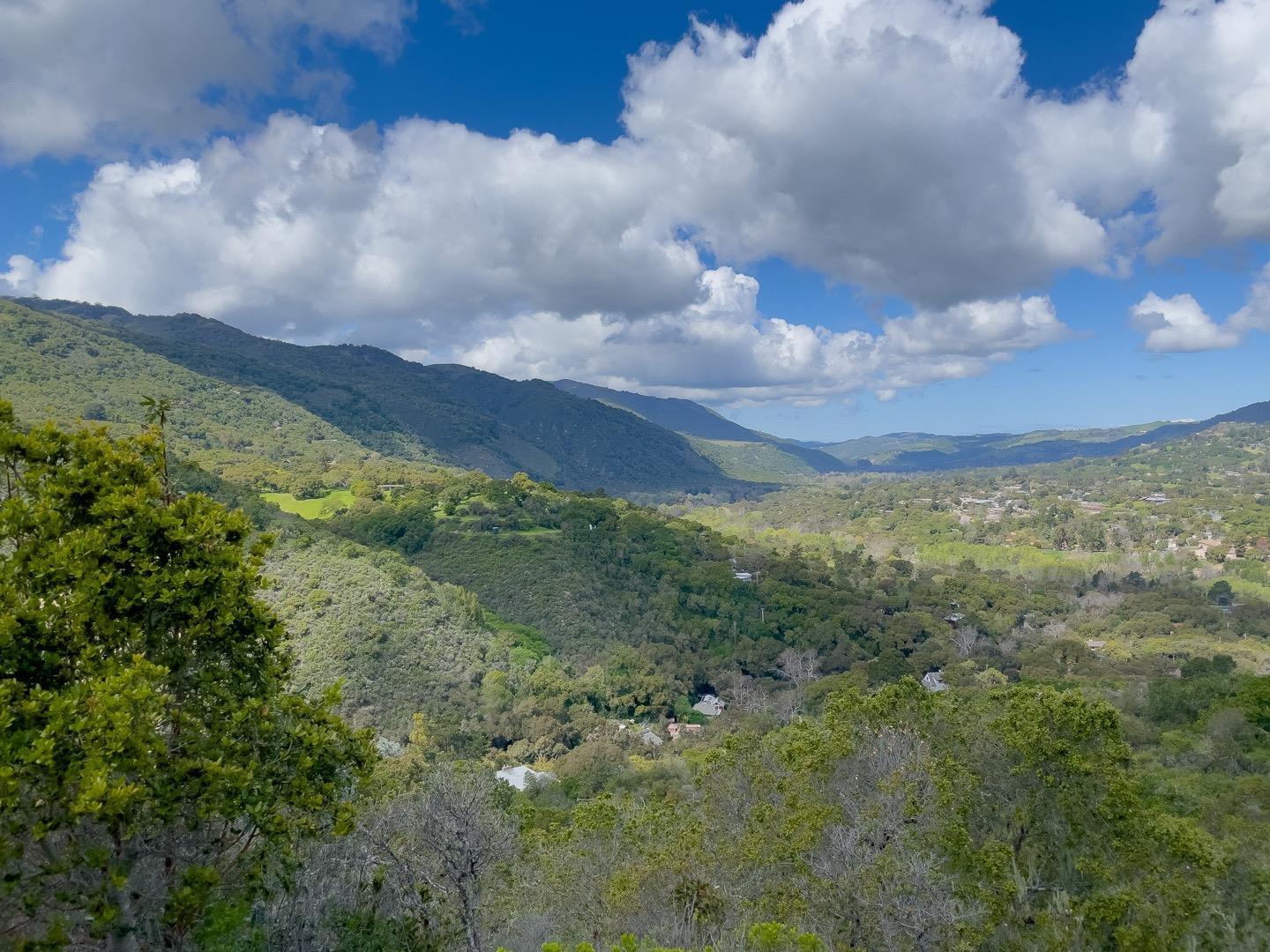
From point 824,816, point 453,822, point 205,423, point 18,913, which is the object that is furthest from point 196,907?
point 205,423

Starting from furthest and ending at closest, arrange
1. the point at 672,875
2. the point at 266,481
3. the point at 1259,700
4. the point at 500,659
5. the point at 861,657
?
the point at 266,481, the point at 861,657, the point at 500,659, the point at 1259,700, the point at 672,875

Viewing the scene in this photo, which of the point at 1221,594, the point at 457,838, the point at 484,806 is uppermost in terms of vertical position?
the point at 484,806

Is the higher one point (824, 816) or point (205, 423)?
point (205, 423)

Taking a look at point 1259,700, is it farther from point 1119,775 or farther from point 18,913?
point 18,913

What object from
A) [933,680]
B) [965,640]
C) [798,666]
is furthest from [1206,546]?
[798,666]

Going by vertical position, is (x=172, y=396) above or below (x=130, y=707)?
above

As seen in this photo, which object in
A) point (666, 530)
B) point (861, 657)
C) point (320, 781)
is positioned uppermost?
point (320, 781)

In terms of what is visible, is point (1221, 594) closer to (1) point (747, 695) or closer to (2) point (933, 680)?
(2) point (933, 680)

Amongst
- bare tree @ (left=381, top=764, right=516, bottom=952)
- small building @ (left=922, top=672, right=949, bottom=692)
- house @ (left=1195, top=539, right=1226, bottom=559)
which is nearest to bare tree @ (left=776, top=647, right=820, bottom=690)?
small building @ (left=922, top=672, right=949, bottom=692)

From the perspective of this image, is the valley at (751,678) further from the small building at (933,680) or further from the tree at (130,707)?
the tree at (130,707)
